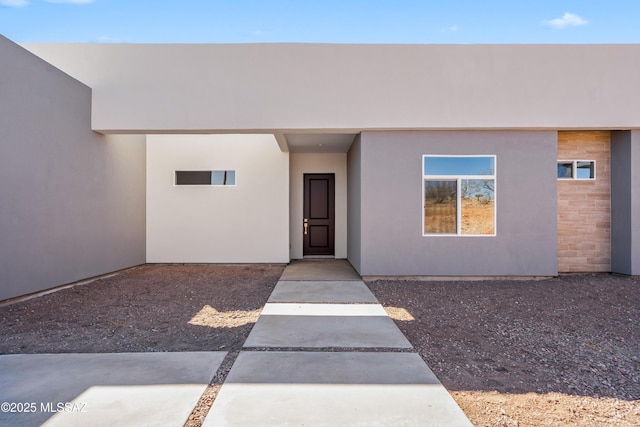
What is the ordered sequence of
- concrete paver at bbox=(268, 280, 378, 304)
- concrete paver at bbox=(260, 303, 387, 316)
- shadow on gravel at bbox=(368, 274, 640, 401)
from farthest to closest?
concrete paver at bbox=(268, 280, 378, 304) → concrete paver at bbox=(260, 303, 387, 316) → shadow on gravel at bbox=(368, 274, 640, 401)

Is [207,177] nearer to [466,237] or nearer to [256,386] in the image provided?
[466,237]

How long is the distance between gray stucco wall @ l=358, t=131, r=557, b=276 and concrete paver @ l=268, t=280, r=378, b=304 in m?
0.74

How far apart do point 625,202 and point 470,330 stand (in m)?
5.37

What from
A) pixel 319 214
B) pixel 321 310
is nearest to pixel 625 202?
pixel 321 310

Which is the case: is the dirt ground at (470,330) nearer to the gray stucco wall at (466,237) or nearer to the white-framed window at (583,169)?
the gray stucco wall at (466,237)

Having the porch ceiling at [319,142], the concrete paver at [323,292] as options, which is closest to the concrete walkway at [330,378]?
the concrete paver at [323,292]

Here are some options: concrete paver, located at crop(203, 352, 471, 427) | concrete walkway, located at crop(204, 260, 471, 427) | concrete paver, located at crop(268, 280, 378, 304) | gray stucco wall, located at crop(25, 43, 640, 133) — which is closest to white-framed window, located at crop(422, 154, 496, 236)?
gray stucco wall, located at crop(25, 43, 640, 133)

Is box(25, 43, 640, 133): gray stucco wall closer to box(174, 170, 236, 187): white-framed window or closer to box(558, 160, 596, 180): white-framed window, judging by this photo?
box(558, 160, 596, 180): white-framed window

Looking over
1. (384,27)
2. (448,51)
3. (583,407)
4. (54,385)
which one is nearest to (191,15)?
(384,27)

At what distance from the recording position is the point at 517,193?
6586 millimetres

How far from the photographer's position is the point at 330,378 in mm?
2613

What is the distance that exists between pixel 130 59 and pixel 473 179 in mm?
6976

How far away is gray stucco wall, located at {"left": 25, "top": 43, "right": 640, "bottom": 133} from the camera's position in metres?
6.50

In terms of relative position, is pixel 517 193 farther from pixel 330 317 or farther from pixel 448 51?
pixel 330 317
